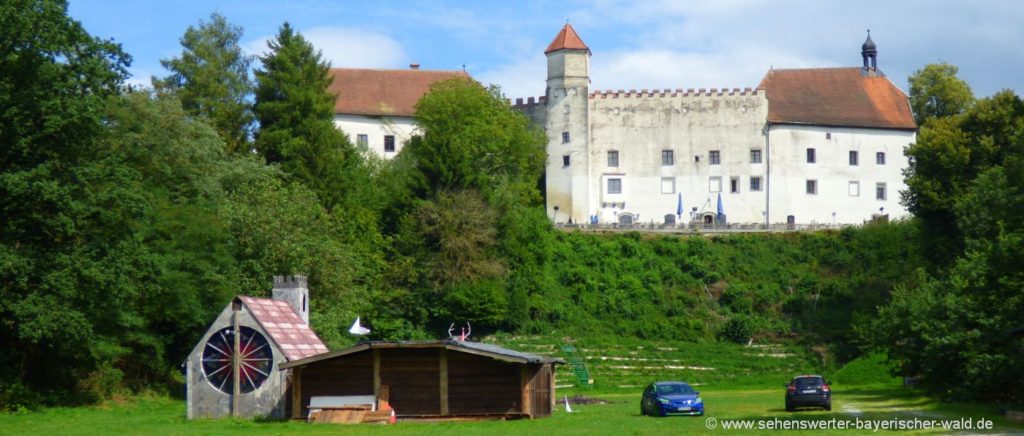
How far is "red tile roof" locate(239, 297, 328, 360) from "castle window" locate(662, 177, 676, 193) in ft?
155

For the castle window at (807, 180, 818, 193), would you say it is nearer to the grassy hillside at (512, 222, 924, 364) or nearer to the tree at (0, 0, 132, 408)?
the grassy hillside at (512, 222, 924, 364)

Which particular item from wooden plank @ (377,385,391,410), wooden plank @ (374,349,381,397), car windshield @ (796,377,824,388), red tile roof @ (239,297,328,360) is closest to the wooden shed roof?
wooden plank @ (374,349,381,397)

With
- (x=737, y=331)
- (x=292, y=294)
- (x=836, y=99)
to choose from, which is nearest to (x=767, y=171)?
(x=836, y=99)

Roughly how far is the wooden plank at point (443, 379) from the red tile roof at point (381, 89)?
5126 cm

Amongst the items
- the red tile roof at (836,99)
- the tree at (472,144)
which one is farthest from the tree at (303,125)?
the red tile roof at (836,99)

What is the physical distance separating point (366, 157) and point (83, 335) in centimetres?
4448

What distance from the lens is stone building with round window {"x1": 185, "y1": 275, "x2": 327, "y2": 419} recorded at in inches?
1494

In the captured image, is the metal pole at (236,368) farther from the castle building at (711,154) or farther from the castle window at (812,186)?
the castle window at (812,186)

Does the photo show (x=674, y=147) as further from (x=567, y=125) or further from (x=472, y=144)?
(x=472, y=144)

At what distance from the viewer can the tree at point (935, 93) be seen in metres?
91.8

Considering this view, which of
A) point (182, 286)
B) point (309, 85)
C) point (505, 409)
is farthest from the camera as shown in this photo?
point (309, 85)

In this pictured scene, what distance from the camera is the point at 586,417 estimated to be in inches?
1462

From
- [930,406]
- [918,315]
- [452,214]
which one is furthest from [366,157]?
[930,406]

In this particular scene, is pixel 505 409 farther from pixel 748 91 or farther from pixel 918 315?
pixel 748 91
